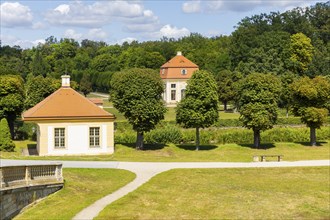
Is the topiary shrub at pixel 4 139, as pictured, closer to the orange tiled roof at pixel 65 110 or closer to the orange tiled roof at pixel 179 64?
the orange tiled roof at pixel 65 110

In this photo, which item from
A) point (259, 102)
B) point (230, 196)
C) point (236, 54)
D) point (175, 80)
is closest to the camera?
point (230, 196)

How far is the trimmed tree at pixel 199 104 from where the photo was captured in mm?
44969

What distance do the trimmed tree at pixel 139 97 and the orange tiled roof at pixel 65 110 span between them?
176 centimetres

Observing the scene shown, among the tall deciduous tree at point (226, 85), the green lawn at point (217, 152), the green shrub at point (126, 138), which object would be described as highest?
the tall deciduous tree at point (226, 85)

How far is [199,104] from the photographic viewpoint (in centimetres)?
4506

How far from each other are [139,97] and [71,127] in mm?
6147

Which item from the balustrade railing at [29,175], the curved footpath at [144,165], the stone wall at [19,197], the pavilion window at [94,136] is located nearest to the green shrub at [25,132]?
the pavilion window at [94,136]

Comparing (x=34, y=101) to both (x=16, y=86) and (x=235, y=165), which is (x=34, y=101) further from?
(x=235, y=165)

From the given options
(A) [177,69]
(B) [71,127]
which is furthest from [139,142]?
(A) [177,69]

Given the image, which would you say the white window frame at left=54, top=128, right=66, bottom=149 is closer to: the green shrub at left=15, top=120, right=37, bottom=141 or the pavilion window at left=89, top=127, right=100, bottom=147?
the pavilion window at left=89, top=127, right=100, bottom=147

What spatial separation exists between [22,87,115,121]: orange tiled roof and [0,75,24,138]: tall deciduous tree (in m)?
10.5

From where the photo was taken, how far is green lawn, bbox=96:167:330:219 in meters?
23.4

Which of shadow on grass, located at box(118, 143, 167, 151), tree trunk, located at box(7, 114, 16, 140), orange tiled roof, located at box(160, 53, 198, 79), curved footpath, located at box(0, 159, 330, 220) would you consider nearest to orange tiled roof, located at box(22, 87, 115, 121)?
shadow on grass, located at box(118, 143, 167, 151)

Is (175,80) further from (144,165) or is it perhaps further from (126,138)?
(144,165)
